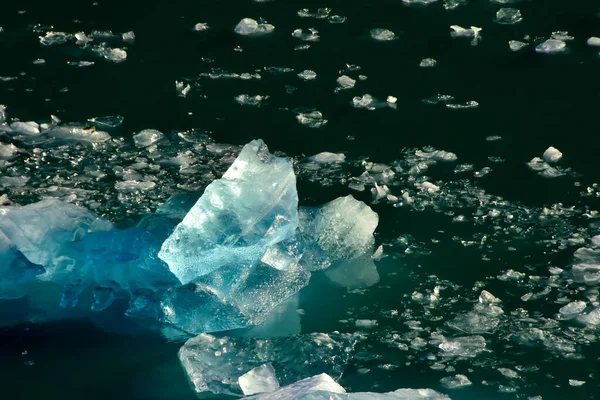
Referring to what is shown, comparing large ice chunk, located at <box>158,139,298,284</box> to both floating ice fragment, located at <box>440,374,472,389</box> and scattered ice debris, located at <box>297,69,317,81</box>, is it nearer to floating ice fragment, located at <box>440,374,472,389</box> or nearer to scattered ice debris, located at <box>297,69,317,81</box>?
floating ice fragment, located at <box>440,374,472,389</box>

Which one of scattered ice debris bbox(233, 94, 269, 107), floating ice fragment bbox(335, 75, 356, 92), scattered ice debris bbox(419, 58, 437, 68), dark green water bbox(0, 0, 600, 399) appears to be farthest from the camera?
scattered ice debris bbox(419, 58, 437, 68)

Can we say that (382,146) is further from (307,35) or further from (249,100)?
(307,35)

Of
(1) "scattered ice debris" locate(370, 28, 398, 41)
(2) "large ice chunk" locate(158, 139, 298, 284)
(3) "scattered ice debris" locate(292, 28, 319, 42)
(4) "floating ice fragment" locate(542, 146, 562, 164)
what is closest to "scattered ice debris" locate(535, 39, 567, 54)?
(1) "scattered ice debris" locate(370, 28, 398, 41)

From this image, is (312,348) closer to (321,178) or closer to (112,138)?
(321,178)

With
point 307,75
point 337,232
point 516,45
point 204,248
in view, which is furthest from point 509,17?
point 204,248

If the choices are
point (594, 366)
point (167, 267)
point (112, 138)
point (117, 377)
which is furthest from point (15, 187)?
point (594, 366)
